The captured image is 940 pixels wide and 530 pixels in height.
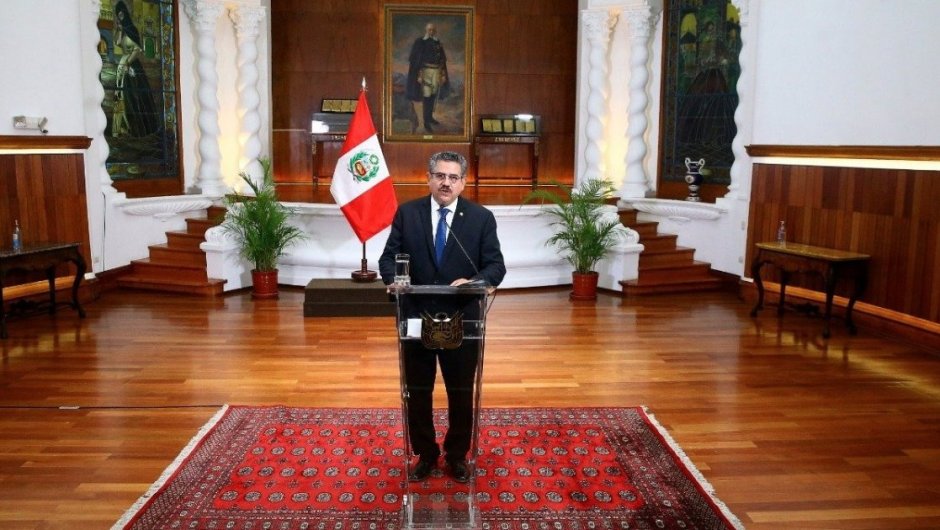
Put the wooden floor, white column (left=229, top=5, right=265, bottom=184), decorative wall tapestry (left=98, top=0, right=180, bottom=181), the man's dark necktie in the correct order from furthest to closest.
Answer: white column (left=229, top=5, right=265, bottom=184), decorative wall tapestry (left=98, top=0, right=180, bottom=181), the wooden floor, the man's dark necktie

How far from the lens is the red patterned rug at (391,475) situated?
349cm

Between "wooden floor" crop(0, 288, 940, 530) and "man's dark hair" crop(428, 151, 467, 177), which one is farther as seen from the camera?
"wooden floor" crop(0, 288, 940, 530)

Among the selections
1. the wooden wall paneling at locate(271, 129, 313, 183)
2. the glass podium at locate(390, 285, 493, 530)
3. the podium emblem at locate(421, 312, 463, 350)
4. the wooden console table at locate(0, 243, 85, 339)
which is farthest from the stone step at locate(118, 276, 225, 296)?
the podium emblem at locate(421, 312, 463, 350)

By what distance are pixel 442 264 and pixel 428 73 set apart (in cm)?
854

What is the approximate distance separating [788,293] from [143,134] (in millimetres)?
7069

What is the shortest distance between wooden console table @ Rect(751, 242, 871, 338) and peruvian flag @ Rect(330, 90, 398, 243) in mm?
3433

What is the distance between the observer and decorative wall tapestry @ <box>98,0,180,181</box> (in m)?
8.85

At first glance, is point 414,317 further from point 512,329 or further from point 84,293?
point 84,293

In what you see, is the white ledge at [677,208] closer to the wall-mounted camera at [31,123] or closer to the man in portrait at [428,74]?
the man in portrait at [428,74]

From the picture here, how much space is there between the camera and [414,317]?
3.29 m

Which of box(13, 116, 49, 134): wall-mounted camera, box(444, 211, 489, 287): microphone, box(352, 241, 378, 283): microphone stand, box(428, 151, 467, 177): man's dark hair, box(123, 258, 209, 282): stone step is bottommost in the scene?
box(123, 258, 209, 282): stone step

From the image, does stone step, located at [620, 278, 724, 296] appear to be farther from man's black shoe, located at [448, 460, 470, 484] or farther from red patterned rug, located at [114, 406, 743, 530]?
man's black shoe, located at [448, 460, 470, 484]

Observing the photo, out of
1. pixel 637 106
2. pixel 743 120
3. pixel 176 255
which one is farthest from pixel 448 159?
pixel 637 106

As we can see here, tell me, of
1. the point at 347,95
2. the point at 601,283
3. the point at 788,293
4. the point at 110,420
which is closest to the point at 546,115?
the point at 347,95
